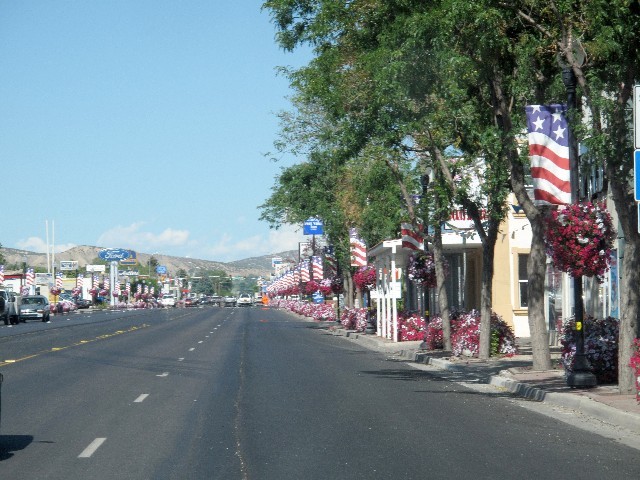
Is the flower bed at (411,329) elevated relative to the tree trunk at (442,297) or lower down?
lower down

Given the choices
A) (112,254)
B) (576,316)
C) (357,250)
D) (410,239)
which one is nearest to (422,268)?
(410,239)

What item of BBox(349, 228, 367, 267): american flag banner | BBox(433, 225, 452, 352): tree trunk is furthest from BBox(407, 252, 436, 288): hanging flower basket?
BBox(349, 228, 367, 267): american flag banner

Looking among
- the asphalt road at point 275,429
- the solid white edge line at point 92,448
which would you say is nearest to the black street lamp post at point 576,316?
the asphalt road at point 275,429

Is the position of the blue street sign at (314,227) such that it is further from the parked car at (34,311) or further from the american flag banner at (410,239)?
the parked car at (34,311)

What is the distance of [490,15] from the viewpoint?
17359 mm

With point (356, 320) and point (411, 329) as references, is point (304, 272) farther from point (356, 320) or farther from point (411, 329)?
point (411, 329)

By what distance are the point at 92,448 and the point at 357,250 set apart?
38862mm

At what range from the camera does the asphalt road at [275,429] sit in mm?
11047

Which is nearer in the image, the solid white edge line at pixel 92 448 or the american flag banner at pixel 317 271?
the solid white edge line at pixel 92 448

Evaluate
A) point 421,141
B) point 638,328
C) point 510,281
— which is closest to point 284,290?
point 510,281

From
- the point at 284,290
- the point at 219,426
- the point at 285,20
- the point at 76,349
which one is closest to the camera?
the point at 219,426

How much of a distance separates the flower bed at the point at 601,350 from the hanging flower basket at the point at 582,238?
40.5 inches

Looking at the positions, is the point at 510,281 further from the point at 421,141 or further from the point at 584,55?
the point at 584,55

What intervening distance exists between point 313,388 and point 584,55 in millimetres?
7791
